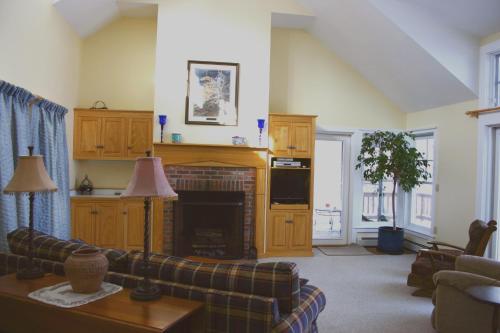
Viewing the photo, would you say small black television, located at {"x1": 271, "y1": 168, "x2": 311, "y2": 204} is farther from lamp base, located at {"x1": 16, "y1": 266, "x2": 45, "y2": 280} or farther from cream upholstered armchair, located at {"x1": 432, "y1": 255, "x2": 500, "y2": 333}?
lamp base, located at {"x1": 16, "y1": 266, "x2": 45, "y2": 280}

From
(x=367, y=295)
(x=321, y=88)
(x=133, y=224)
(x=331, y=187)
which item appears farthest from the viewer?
(x=331, y=187)

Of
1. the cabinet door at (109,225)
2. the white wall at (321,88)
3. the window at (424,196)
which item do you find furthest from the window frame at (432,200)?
the cabinet door at (109,225)

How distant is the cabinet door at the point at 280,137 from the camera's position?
5.54 meters

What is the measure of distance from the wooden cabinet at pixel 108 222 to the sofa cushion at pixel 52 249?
2688 millimetres

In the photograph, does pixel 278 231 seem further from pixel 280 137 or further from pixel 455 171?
pixel 455 171

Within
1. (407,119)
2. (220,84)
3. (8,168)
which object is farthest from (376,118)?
(8,168)

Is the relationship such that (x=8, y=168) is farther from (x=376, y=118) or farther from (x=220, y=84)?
(x=376, y=118)

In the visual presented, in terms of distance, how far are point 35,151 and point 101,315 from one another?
9.26 ft

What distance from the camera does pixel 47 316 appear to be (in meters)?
1.82

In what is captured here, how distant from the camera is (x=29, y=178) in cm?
224

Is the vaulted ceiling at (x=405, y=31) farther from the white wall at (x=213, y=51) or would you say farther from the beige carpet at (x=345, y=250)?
the beige carpet at (x=345, y=250)

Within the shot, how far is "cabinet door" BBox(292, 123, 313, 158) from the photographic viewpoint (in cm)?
558

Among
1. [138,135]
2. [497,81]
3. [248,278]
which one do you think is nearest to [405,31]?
[497,81]

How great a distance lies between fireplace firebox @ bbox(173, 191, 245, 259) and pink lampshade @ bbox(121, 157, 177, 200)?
10.6ft
